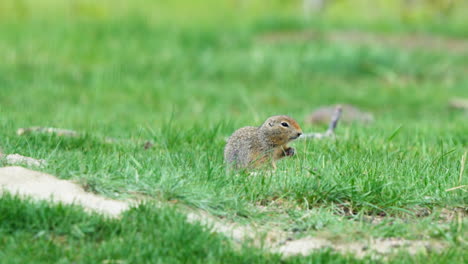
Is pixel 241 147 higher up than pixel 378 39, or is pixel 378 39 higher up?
pixel 241 147

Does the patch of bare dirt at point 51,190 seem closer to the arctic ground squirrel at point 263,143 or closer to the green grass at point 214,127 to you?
the green grass at point 214,127

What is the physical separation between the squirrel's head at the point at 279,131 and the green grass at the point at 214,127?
0.98 feet

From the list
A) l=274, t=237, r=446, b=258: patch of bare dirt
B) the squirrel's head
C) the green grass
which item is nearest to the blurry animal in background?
the green grass

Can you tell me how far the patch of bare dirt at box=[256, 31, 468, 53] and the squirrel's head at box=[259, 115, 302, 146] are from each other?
352 inches

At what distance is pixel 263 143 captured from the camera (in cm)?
584

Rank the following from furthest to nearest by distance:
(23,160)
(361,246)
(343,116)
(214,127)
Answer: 1. (343,116)
2. (214,127)
3. (23,160)
4. (361,246)

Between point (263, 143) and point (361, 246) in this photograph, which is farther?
point (263, 143)

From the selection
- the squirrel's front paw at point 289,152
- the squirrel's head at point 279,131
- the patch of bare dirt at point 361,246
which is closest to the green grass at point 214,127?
the patch of bare dirt at point 361,246

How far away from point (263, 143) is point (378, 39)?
10.3 meters

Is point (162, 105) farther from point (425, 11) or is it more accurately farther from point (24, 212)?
point (425, 11)

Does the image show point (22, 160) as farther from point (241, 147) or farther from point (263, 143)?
point (263, 143)

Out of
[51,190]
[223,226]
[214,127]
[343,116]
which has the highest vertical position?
[51,190]

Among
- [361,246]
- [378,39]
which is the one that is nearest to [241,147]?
[361,246]

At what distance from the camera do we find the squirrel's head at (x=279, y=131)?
5872mm
